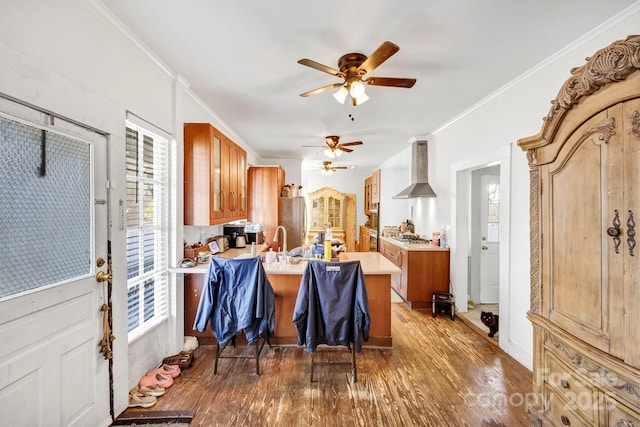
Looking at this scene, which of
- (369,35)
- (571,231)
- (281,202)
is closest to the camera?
(571,231)

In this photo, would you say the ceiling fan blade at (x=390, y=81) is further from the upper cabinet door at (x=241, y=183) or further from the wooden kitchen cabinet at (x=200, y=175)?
the upper cabinet door at (x=241, y=183)

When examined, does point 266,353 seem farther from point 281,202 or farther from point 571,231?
point 281,202

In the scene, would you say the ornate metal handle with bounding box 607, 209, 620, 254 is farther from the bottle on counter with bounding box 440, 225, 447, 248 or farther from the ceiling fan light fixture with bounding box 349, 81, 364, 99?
the bottle on counter with bounding box 440, 225, 447, 248

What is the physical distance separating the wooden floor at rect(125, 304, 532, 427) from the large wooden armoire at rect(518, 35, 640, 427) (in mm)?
523

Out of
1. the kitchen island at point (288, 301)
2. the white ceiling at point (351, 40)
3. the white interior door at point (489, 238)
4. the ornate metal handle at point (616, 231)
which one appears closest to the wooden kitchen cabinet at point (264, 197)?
the white ceiling at point (351, 40)

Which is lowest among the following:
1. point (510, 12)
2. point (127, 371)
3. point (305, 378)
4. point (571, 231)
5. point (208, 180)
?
point (305, 378)

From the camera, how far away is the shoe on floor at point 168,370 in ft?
7.40

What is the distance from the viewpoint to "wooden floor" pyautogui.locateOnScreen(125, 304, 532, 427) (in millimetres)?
1851

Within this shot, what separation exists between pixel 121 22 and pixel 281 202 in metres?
3.83

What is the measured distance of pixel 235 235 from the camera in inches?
168

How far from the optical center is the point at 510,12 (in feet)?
5.45

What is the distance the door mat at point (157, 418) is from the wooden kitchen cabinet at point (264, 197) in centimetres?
334

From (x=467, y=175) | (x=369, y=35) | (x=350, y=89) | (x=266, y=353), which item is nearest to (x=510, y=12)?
(x=369, y=35)

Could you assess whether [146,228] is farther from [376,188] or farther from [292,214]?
[376,188]
